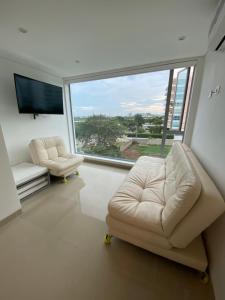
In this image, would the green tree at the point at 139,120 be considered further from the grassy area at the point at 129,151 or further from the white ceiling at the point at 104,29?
the white ceiling at the point at 104,29

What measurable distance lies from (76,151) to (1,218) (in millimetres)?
2783

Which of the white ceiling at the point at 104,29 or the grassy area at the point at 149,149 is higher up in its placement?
the white ceiling at the point at 104,29

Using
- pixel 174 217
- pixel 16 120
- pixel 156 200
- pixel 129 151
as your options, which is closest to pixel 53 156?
pixel 16 120

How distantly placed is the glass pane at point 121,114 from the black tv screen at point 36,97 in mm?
841

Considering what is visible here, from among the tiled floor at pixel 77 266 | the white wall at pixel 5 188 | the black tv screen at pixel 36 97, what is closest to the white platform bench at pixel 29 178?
the white wall at pixel 5 188

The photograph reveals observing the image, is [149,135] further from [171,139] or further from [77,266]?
[77,266]

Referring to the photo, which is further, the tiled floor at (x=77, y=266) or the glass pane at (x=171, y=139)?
the glass pane at (x=171, y=139)

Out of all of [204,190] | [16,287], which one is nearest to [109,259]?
[16,287]

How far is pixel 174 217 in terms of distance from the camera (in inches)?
39.4

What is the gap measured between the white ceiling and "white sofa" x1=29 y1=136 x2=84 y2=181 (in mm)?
1618

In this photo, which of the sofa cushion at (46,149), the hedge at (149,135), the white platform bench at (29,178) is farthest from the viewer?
the hedge at (149,135)

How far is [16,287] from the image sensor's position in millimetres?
1052

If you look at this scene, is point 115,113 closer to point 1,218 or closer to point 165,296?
point 1,218

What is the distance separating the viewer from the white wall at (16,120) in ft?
7.63
